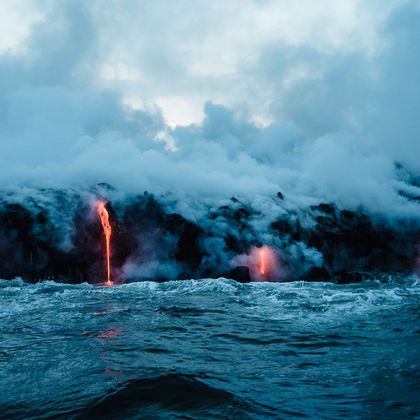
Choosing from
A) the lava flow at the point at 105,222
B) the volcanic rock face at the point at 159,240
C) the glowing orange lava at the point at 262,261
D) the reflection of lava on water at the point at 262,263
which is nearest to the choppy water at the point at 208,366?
the volcanic rock face at the point at 159,240

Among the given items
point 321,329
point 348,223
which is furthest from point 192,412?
point 348,223

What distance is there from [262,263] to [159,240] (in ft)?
50.7

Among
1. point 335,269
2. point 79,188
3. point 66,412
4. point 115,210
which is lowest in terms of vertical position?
point 335,269

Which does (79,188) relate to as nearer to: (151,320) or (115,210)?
(115,210)

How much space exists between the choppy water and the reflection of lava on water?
32.0m

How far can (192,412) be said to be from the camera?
5.21m

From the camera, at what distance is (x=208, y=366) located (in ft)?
25.3

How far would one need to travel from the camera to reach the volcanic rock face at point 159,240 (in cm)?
3838

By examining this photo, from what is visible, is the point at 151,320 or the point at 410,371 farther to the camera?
the point at 151,320

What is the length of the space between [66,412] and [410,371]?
7023 mm

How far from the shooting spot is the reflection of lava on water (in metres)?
46.9

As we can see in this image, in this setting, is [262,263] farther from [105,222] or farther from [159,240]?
[105,222]

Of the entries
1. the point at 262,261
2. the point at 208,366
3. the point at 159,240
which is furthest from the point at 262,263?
the point at 208,366

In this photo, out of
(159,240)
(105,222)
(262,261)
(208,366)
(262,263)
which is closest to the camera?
(208,366)
